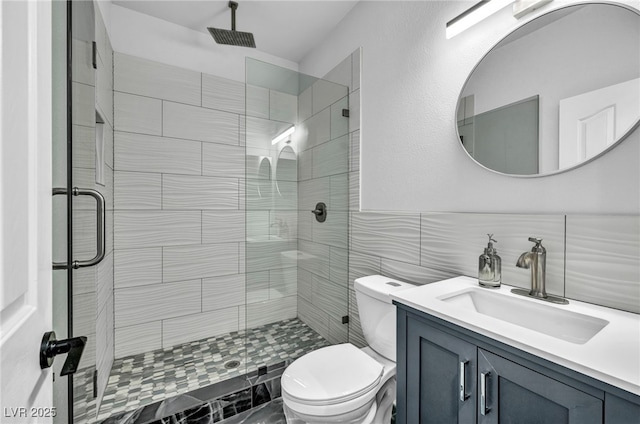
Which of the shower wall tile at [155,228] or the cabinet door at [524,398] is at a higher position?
the shower wall tile at [155,228]

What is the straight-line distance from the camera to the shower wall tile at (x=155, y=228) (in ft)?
6.96

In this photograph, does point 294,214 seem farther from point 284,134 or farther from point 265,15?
point 265,15

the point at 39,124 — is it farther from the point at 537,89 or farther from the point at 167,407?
the point at 167,407

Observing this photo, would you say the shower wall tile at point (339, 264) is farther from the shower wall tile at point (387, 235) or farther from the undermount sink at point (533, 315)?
the undermount sink at point (533, 315)

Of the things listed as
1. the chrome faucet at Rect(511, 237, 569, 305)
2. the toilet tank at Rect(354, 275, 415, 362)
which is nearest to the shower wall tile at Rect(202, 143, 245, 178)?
the toilet tank at Rect(354, 275, 415, 362)

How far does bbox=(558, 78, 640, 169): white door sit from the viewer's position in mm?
904

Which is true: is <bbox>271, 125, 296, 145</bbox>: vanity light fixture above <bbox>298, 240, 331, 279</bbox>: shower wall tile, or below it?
above

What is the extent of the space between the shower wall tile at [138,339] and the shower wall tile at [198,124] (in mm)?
1489

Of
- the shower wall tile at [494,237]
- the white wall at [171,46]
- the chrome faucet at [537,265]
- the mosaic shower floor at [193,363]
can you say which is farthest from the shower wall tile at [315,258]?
the white wall at [171,46]

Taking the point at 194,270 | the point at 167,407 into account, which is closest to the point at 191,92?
the point at 194,270

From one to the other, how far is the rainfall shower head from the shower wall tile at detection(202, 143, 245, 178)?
802 millimetres

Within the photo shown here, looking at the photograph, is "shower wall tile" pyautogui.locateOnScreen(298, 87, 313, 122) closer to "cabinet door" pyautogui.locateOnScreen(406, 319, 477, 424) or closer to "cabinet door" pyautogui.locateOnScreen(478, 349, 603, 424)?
"cabinet door" pyautogui.locateOnScreen(406, 319, 477, 424)

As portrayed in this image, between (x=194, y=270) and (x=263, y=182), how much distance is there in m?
1.09

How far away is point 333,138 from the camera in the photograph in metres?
2.10
